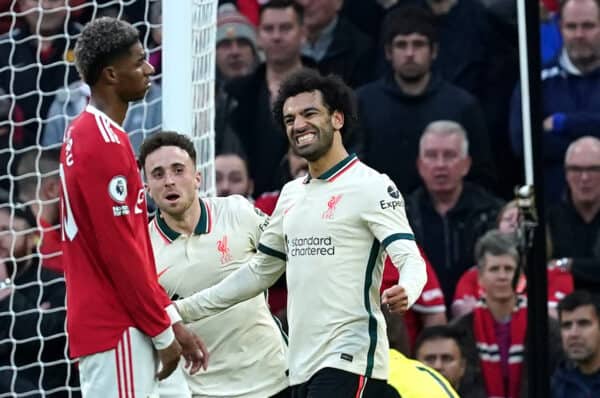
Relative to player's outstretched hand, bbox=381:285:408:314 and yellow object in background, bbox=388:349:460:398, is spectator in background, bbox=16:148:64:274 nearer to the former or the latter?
yellow object in background, bbox=388:349:460:398

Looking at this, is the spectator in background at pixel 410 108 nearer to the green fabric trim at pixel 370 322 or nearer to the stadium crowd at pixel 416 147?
the stadium crowd at pixel 416 147

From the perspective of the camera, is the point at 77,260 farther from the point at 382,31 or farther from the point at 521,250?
the point at 382,31

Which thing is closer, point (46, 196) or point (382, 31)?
point (46, 196)

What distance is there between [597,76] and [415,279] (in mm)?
4099

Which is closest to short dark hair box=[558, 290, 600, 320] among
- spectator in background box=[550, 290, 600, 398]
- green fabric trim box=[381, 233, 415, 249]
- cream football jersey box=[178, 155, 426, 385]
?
spectator in background box=[550, 290, 600, 398]

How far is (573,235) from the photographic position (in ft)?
29.9

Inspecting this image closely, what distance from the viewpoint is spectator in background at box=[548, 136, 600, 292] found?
907 cm

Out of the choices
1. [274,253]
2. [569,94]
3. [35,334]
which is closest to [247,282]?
[274,253]

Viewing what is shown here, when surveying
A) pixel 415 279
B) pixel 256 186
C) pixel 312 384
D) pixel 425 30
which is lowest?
pixel 312 384

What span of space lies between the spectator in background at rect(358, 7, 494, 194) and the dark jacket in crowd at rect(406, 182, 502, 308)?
26 cm

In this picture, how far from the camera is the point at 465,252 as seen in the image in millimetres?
9242

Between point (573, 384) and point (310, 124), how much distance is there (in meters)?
2.99

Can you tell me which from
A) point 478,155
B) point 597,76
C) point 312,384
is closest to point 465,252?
point 478,155

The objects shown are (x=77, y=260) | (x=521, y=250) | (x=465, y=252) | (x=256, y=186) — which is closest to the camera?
(x=77, y=260)
